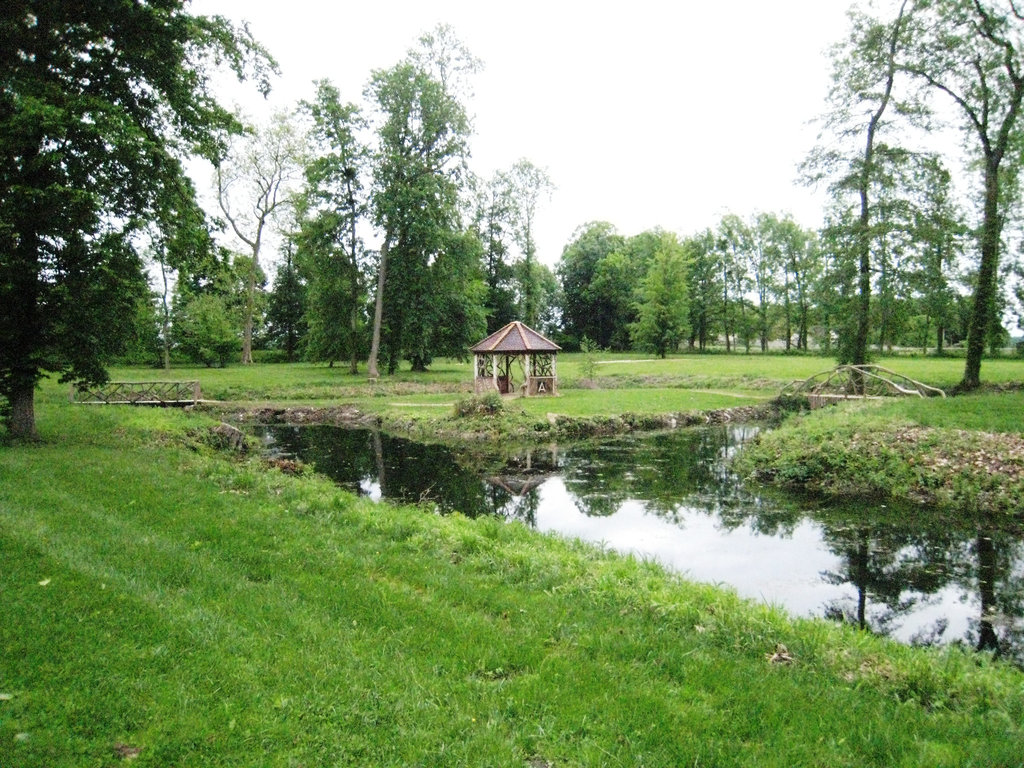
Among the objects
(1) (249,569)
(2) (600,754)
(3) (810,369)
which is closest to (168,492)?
(1) (249,569)

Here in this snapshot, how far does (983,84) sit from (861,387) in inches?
423

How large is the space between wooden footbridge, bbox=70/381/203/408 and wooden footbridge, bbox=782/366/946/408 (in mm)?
24911

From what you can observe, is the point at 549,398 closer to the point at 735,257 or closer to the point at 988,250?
the point at 988,250

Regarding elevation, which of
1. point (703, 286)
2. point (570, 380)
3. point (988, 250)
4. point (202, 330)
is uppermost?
point (703, 286)

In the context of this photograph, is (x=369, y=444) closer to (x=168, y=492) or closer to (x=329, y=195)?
(x=168, y=492)

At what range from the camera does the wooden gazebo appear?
2794 centimetres

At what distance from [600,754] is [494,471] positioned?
12388mm

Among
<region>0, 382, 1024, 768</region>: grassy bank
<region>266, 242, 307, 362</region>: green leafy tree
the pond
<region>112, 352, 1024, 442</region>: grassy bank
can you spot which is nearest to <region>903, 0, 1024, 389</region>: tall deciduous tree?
<region>112, 352, 1024, 442</region>: grassy bank

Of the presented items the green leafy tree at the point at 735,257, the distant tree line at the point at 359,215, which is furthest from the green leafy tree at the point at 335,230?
the green leafy tree at the point at 735,257

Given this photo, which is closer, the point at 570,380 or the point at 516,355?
the point at 516,355

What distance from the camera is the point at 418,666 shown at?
4.37 meters

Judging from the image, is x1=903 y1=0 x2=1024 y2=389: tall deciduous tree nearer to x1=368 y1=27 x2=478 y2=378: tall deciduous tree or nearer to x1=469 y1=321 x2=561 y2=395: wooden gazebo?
x1=469 y1=321 x2=561 y2=395: wooden gazebo

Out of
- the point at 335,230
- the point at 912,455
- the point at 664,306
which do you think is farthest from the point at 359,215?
the point at 912,455

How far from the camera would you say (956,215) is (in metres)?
24.1
